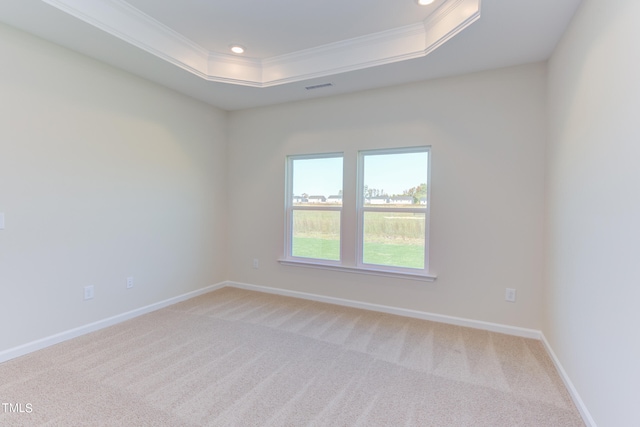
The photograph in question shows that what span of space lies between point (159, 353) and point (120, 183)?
5.76 feet

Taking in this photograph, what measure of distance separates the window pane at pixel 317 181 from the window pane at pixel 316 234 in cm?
16

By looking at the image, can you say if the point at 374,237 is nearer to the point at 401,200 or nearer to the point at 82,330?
the point at 401,200

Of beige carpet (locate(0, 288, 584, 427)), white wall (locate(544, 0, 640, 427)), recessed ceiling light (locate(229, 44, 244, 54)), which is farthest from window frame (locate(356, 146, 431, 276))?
recessed ceiling light (locate(229, 44, 244, 54))

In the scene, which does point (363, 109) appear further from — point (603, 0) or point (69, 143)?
point (69, 143)

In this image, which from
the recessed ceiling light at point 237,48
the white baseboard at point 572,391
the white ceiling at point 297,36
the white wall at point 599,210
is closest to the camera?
the white wall at point 599,210

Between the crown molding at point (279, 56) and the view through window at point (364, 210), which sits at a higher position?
the crown molding at point (279, 56)

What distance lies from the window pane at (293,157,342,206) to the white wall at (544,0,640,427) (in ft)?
7.26

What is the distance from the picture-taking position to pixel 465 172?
10.2 feet

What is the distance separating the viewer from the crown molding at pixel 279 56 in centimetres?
231

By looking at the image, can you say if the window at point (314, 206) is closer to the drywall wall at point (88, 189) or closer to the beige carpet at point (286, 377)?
the beige carpet at point (286, 377)

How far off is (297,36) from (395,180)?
1822 mm

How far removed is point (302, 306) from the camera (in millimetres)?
3697

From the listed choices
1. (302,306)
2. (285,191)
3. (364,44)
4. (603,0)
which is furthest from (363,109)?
(302,306)

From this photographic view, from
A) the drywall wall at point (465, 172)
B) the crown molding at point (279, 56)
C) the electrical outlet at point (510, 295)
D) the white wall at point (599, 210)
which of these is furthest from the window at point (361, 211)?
the white wall at point (599, 210)
